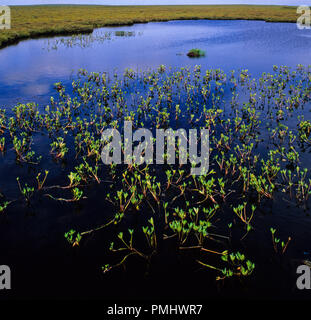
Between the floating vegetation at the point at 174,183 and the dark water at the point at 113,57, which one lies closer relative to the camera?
the floating vegetation at the point at 174,183

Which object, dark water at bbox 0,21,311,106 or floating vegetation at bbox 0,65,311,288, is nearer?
floating vegetation at bbox 0,65,311,288

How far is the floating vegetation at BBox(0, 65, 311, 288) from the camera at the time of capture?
636 cm

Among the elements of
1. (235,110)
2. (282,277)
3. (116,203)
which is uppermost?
(235,110)

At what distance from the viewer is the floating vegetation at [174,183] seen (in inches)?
251

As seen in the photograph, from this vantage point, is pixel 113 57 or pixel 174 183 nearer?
pixel 174 183

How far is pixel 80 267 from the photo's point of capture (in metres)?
5.94

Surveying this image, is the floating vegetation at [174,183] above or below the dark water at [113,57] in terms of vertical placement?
below

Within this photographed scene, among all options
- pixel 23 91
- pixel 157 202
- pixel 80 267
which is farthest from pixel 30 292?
pixel 23 91

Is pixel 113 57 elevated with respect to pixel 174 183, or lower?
elevated

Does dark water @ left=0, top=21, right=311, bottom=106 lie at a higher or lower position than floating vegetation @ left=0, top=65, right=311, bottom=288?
higher

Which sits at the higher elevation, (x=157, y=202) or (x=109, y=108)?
(x=109, y=108)

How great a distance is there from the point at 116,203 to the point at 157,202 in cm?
126

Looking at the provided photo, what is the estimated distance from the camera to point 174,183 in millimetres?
8633
